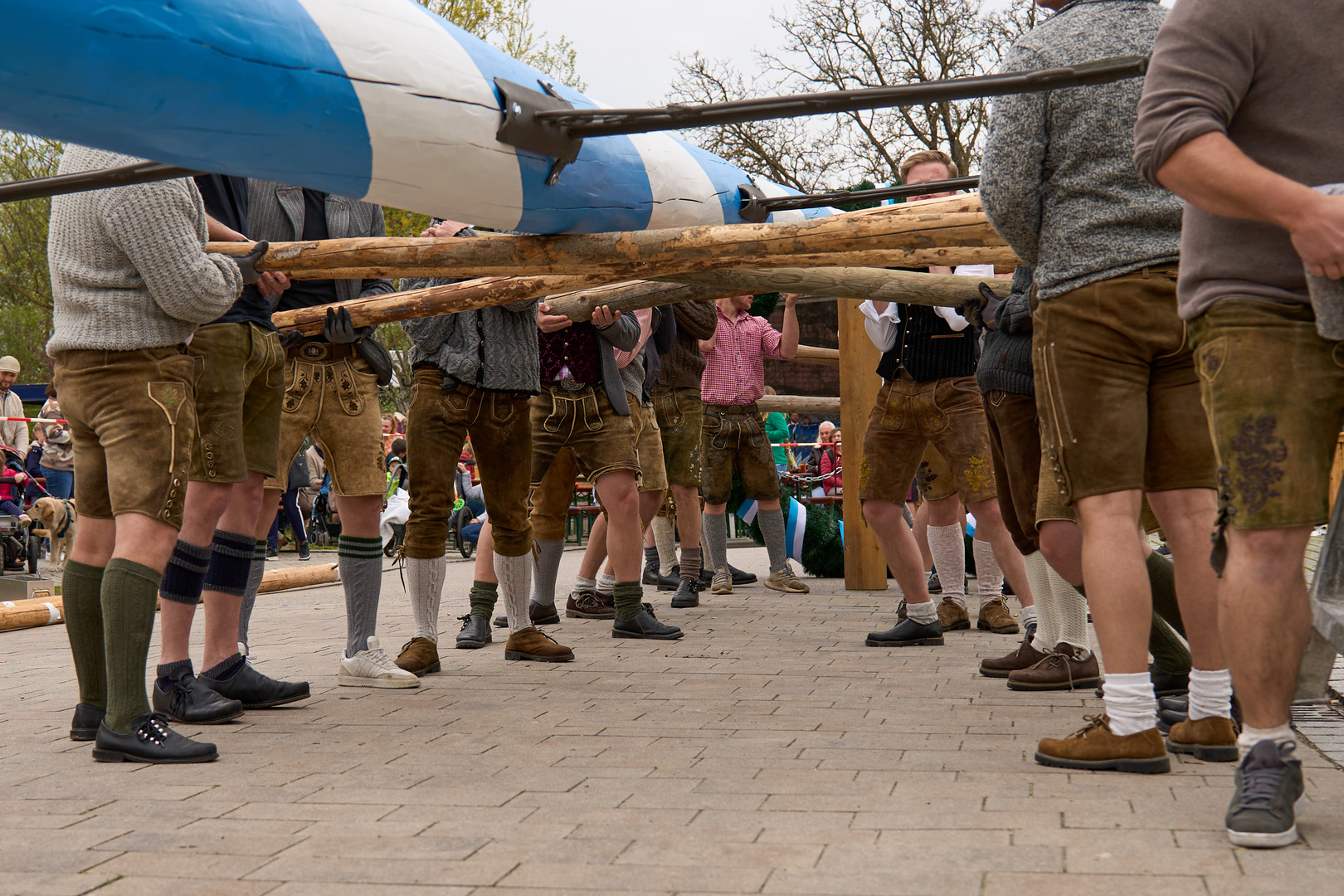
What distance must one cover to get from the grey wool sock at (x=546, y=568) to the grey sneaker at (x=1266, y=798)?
4.62m

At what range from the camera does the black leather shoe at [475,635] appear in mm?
6156

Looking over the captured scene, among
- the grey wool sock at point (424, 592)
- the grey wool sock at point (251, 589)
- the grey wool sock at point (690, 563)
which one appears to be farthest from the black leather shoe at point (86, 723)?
the grey wool sock at point (690, 563)

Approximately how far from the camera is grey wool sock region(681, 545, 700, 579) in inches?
330

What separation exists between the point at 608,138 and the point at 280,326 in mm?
1822

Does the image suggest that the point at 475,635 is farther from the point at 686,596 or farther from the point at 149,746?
the point at 149,746

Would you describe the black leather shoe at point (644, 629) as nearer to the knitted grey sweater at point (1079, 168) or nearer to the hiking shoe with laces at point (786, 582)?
the hiking shoe with laces at point (786, 582)

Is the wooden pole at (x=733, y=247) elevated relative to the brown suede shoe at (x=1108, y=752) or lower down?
elevated

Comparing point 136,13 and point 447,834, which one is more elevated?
point 136,13

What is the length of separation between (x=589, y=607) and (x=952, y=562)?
86.5 inches

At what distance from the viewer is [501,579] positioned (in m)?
5.75

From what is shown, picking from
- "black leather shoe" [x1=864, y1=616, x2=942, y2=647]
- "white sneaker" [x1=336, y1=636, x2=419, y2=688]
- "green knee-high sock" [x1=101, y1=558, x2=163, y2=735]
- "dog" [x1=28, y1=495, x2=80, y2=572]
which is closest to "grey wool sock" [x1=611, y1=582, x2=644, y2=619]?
"black leather shoe" [x1=864, y1=616, x2=942, y2=647]

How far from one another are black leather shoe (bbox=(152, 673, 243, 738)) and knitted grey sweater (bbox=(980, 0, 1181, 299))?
9.37 ft

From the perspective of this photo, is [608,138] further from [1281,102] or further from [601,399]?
[601,399]

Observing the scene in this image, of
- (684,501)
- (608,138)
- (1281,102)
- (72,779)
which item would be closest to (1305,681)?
(1281,102)
